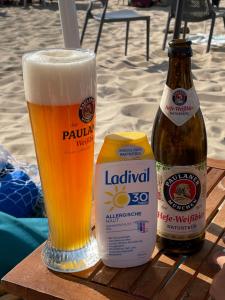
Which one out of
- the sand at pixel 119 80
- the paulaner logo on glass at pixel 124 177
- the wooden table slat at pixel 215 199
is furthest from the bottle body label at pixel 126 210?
the sand at pixel 119 80

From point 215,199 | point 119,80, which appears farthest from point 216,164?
point 119,80

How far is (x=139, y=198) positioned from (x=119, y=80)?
3411 mm

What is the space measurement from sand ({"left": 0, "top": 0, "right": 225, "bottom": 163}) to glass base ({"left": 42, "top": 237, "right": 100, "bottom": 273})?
1552 millimetres

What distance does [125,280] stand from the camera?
924 millimetres

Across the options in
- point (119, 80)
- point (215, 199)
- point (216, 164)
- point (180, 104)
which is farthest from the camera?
point (119, 80)

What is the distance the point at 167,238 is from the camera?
992mm

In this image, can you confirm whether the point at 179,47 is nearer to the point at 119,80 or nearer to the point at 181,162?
the point at 181,162

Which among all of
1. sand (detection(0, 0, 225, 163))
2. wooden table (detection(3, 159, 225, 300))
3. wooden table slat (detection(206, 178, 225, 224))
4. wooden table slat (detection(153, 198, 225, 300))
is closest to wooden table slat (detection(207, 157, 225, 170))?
wooden table slat (detection(206, 178, 225, 224))

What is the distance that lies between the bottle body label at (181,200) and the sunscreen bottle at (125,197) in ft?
0.12

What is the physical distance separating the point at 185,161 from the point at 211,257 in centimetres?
19

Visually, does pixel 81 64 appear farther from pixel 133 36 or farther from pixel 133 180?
pixel 133 36

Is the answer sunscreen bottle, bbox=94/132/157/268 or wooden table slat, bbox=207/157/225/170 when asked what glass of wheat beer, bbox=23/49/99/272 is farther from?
wooden table slat, bbox=207/157/225/170

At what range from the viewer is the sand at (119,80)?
10.00 feet

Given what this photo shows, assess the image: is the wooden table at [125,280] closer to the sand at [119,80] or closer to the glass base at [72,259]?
the glass base at [72,259]
